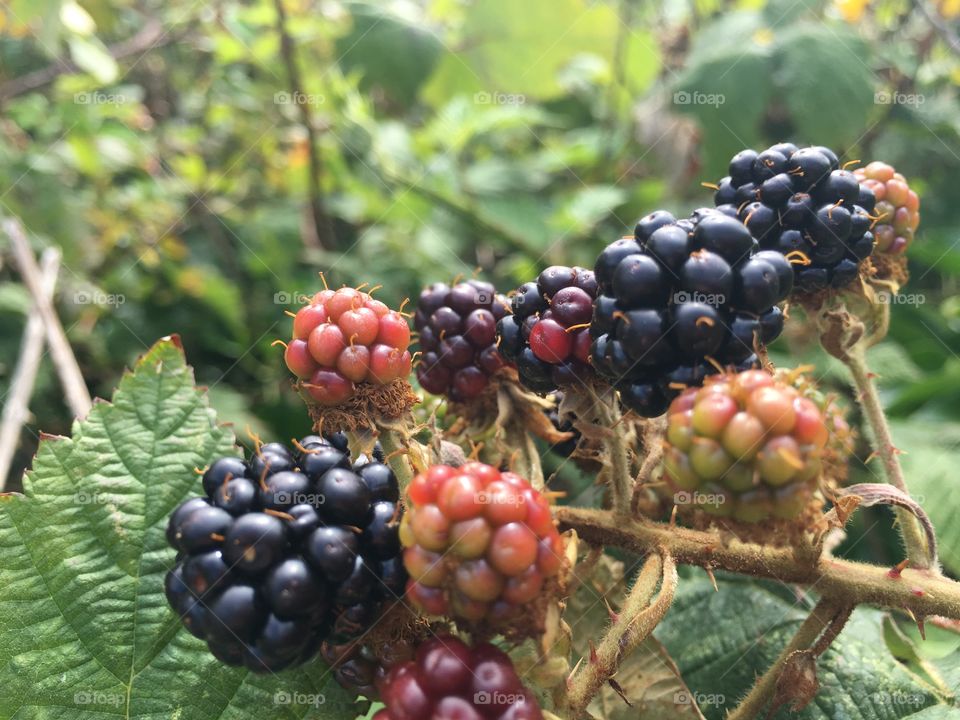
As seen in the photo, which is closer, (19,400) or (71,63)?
(19,400)

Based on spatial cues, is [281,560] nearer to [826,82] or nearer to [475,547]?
[475,547]

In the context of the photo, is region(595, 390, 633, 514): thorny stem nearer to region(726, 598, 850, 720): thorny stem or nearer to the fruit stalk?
the fruit stalk

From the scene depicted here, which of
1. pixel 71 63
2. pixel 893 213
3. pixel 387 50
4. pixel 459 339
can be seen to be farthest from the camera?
pixel 71 63

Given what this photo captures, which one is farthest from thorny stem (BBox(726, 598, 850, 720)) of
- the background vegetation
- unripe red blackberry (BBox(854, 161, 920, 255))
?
the background vegetation

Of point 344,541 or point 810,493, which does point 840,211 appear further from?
point 344,541

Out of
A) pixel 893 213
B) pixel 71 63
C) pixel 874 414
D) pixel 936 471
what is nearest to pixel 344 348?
pixel 874 414

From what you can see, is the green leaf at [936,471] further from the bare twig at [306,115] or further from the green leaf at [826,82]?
the bare twig at [306,115]

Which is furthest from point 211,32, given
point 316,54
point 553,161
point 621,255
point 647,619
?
point 647,619
